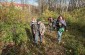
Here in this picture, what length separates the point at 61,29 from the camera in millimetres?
16578

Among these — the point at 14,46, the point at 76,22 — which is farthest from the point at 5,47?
the point at 76,22

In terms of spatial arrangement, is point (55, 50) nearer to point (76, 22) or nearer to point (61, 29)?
point (61, 29)

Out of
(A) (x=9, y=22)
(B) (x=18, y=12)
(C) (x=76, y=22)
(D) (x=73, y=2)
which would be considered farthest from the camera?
(D) (x=73, y=2)

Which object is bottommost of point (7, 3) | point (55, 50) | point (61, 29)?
point (55, 50)

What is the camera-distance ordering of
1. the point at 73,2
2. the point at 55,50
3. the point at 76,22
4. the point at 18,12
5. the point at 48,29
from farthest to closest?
the point at 73,2 → the point at 76,22 → the point at 48,29 → the point at 18,12 → the point at 55,50

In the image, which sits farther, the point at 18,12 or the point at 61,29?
the point at 18,12

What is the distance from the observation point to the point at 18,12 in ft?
65.4

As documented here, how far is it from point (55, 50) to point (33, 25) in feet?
7.37

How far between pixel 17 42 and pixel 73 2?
4974 centimetres

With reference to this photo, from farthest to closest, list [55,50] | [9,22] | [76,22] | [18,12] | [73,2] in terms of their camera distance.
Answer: [73,2] → [76,22] → [18,12] → [9,22] → [55,50]

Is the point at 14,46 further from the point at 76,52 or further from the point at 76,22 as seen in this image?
the point at 76,22

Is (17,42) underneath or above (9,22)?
underneath

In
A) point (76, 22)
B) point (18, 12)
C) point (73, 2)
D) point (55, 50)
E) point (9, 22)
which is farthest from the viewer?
point (73, 2)

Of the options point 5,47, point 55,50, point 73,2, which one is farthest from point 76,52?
point 73,2
